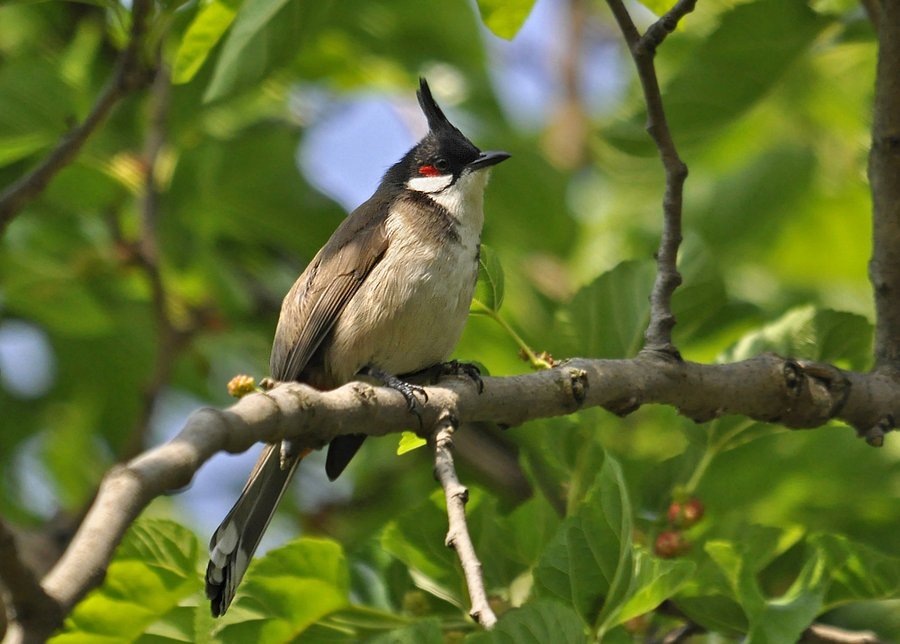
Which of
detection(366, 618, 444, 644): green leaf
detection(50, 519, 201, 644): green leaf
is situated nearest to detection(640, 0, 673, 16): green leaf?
detection(366, 618, 444, 644): green leaf

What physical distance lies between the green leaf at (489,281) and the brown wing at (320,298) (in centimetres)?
69

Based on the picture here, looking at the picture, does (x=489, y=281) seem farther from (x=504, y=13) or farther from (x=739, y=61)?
(x=739, y=61)

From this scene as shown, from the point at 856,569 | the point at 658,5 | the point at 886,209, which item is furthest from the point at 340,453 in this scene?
the point at 886,209

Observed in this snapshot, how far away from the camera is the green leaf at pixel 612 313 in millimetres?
2973

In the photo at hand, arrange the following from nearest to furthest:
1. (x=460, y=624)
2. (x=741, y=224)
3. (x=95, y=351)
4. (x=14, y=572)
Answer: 1. (x=14, y=572)
2. (x=460, y=624)
3. (x=741, y=224)
4. (x=95, y=351)

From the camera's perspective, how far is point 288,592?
2.56 metres

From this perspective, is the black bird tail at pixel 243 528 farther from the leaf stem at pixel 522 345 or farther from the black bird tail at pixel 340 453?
the leaf stem at pixel 522 345

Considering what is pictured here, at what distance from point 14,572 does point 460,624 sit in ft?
4.83

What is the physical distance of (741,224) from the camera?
4547 millimetres

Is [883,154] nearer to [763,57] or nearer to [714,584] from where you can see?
[763,57]

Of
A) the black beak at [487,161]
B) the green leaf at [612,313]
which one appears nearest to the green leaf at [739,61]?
the green leaf at [612,313]

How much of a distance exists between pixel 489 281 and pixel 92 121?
4.28 ft

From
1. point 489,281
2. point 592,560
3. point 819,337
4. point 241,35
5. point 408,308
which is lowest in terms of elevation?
point 819,337

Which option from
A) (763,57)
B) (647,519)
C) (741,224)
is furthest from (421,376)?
→ (741,224)
